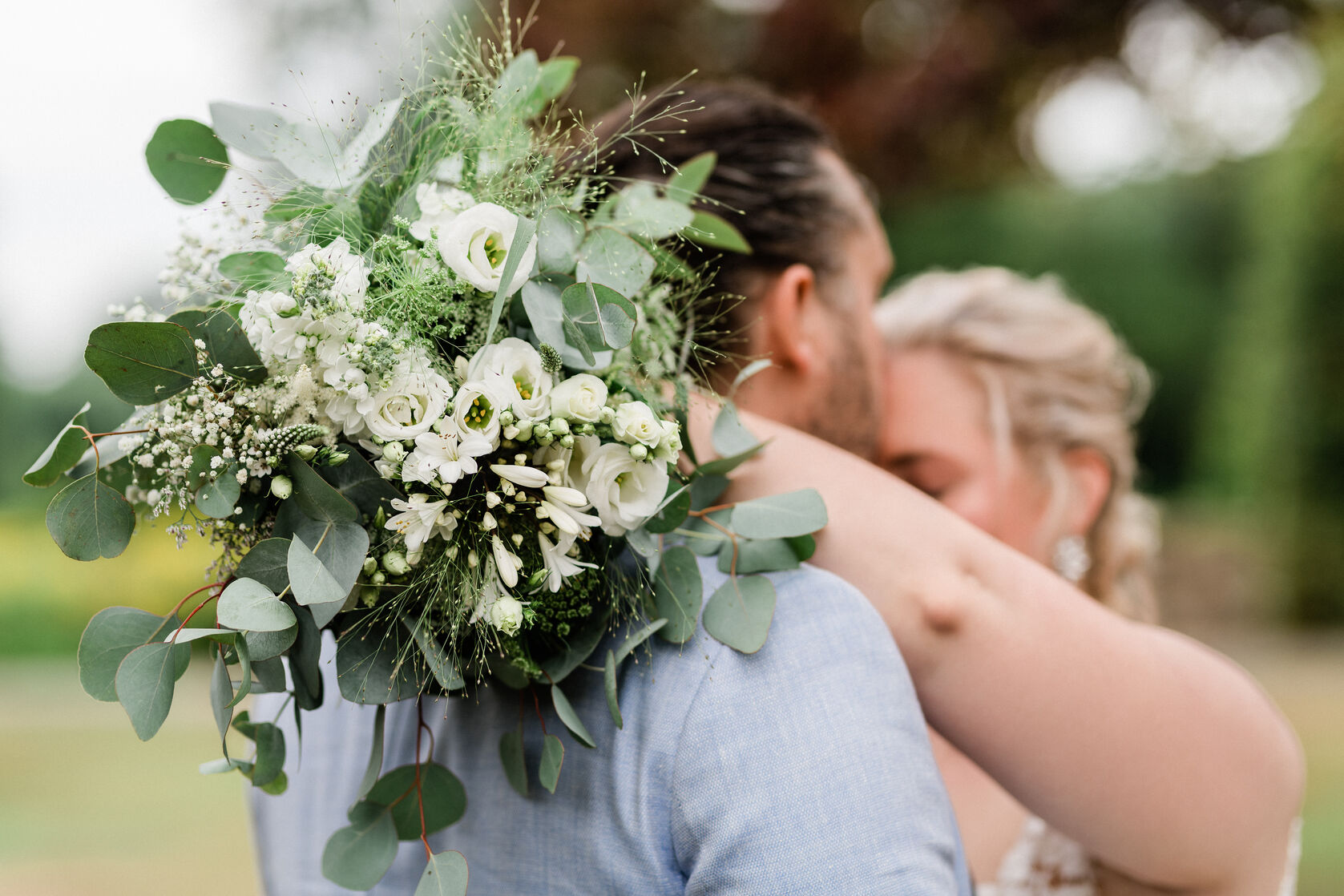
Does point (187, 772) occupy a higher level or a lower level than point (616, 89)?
lower

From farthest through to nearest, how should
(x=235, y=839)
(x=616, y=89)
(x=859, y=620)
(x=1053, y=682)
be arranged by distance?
(x=616, y=89) → (x=235, y=839) → (x=1053, y=682) → (x=859, y=620)

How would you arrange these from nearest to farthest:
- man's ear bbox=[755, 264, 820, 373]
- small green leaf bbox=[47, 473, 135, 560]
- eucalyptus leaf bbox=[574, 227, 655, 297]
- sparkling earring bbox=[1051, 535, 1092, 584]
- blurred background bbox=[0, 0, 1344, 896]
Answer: small green leaf bbox=[47, 473, 135, 560] → eucalyptus leaf bbox=[574, 227, 655, 297] → man's ear bbox=[755, 264, 820, 373] → sparkling earring bbox=[1051, 535, 1092, 584] → blurred background bbox=[0, 0, 1344, 896]

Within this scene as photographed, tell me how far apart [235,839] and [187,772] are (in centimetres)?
153

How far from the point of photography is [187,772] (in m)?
7.16

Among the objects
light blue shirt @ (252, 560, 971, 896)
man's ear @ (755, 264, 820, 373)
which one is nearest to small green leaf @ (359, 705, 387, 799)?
light blue shirt @ (252, 560, 971, 896)

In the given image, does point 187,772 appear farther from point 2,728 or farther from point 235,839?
point 2,728

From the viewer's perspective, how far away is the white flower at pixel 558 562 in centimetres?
109

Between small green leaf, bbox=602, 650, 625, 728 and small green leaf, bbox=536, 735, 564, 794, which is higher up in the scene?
small green leaf, bbox=602, 650, 625, 728

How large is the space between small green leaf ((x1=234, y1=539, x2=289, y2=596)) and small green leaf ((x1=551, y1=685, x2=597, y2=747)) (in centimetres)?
36

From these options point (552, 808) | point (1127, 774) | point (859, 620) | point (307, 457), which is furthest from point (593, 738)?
point (1127, 774)

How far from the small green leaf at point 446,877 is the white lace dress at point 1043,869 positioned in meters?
1.58

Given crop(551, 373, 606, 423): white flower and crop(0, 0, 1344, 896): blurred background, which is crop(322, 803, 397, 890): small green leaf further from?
crop(0, 0, 1344, 896): blurred background

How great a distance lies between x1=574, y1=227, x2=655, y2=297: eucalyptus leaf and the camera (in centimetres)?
119

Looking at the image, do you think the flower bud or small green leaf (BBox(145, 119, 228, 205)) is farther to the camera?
small green leaf (BBox(145, 119, 228, 205))
